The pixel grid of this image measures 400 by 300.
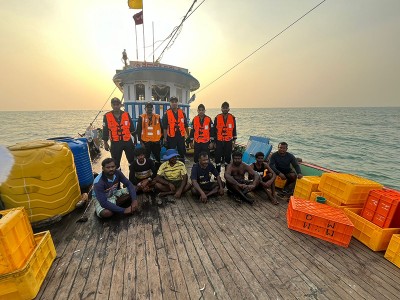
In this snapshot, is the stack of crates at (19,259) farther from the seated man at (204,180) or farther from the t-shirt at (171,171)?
the seated man at (204,180)

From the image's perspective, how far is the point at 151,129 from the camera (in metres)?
6.02

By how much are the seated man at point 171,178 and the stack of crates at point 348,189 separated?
10.9ft

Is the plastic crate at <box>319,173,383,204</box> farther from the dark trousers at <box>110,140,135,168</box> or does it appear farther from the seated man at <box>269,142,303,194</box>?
the dark trousers at <box>110,140,135,168</box>

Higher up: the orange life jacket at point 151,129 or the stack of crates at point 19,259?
the orange life jacket at point 151,129

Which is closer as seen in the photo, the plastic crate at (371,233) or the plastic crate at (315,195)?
the plastic crate at (371,233)

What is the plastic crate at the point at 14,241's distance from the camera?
2113mm

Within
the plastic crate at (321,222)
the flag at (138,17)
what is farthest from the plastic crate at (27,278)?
the flag at (138,17)

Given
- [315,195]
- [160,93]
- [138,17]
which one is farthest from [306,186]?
[138,17]

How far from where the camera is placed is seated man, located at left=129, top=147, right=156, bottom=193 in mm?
5047

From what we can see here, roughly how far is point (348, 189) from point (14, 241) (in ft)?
17.1

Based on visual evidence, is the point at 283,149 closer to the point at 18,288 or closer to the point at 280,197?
the point at 280,197

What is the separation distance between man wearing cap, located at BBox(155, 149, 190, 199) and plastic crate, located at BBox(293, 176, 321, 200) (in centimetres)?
283

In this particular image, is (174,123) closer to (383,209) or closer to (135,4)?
(383,209)

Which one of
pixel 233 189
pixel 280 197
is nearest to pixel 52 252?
pixel 233 189
